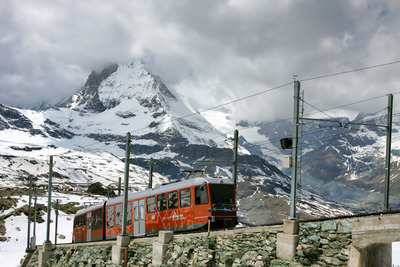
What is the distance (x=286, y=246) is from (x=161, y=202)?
44.3ft

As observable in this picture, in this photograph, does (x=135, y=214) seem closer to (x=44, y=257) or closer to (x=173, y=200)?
(x=173, y=200)

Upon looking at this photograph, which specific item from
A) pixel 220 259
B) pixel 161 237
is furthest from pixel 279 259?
pixel 161 237

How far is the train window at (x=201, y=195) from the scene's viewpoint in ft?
86.0

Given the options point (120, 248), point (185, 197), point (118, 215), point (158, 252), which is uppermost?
point (185, 197)

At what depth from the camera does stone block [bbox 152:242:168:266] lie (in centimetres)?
2367

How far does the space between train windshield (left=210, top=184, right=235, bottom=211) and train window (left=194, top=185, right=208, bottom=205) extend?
432 mm

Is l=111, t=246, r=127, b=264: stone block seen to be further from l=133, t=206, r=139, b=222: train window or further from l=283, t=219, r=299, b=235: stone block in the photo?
l=283, t=219, r=299, b=235: stone block

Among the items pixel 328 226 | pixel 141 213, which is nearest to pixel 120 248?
pixel 141 213

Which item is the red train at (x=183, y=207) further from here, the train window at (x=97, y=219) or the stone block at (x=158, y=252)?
the train window at (x=97, y=219)

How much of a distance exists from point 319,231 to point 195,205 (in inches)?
420

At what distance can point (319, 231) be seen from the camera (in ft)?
56.0

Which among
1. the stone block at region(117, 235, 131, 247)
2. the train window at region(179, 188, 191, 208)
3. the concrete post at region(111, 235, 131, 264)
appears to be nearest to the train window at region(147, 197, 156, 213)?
the concrete post at region(111, 235, 131, 264)

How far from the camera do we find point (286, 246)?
1745cm

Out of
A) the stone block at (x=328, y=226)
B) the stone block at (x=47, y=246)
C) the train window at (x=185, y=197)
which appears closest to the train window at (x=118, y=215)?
the train window at (x=185, y=197)
